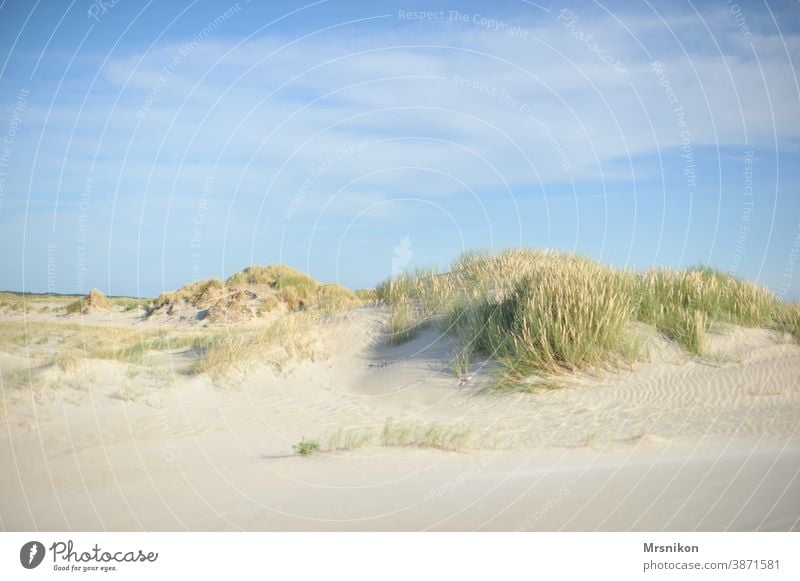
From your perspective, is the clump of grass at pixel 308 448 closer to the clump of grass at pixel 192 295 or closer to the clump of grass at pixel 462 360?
the clump of grass at pixel 462 360

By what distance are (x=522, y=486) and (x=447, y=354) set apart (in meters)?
6.39

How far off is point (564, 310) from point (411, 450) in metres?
4.11

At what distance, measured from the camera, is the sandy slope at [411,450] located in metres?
5.11

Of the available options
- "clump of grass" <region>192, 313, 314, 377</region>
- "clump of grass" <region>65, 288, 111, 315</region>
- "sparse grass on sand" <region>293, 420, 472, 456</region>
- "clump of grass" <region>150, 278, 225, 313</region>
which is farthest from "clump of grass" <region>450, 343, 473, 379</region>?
"clump of grass" <region>65, 288, 111, 315</region>

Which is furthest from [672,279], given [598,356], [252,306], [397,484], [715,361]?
[252,306]

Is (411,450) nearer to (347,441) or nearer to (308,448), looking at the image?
(347,441)

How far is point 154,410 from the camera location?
32.9 feet

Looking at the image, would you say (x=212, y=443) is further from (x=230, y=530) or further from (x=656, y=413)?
(x=656, y=413)

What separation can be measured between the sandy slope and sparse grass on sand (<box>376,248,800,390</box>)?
0.43 meters

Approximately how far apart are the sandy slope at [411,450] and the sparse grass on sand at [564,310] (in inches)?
17.1

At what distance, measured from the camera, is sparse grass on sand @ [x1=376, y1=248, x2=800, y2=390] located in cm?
1065

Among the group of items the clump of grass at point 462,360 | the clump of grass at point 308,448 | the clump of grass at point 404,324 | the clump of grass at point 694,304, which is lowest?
the clump of grass at point 308,448

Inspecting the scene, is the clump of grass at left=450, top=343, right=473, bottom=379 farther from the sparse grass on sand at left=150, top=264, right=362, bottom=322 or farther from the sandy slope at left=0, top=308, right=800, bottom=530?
the sparse grass on sand at left=150, top=264, right=362, bottom=322

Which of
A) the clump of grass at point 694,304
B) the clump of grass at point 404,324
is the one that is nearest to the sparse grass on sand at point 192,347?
the clump of grass at point 404,324
